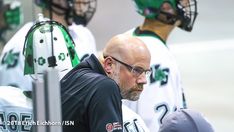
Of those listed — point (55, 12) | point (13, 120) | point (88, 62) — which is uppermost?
point (55, 12)

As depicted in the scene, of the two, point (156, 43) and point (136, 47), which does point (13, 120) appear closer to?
point (136, 47)

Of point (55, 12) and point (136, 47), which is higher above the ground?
point (55, 12)

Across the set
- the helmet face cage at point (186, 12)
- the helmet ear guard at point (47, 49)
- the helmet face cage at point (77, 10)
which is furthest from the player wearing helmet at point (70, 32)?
the helmet face cage at point (186, 12)

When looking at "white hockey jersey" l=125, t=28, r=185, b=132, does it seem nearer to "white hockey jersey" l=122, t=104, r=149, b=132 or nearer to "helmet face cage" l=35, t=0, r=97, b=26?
"helmet face cage" l=35, t=0, r=97, b=26

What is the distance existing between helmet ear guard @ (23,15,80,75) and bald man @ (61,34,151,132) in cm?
13

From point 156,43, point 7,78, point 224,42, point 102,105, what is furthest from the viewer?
point 224,42

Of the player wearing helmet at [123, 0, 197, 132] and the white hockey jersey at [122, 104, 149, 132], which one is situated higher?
the player wearing helmet at [123, 0, 197, 132]

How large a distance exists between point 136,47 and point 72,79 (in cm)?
34

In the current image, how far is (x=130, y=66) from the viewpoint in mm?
3414

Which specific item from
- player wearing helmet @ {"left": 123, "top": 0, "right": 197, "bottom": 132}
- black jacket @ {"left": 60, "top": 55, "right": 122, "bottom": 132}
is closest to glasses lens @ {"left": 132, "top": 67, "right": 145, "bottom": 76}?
black jacket @ {"left": 60, "top": 55, "right": 122, "bottom": 132}

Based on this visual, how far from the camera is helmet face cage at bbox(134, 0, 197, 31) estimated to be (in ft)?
17.1

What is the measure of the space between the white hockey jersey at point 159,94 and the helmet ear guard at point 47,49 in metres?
0.85

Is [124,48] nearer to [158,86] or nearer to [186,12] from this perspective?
[158,86]

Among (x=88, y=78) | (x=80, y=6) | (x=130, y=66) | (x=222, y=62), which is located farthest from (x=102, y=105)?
(x=222, y=62)
